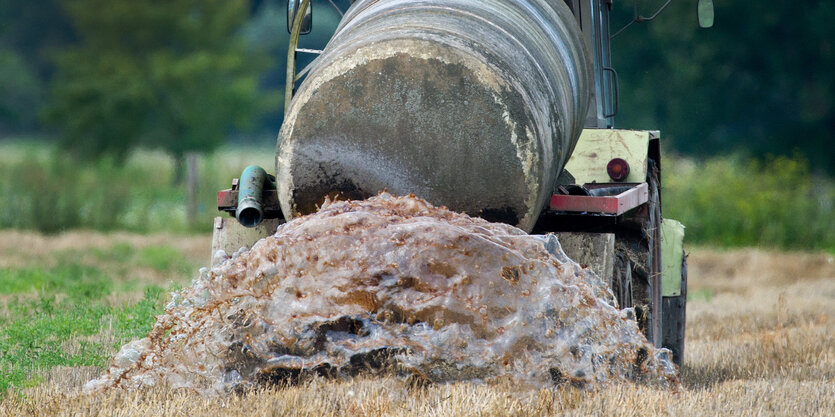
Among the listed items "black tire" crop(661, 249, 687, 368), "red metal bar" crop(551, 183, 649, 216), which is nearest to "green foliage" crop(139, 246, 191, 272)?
"black tire" crop(661, 249, 687, 368)

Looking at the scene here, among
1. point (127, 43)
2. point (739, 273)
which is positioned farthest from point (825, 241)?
point (127, 43)

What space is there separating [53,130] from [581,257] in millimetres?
27622

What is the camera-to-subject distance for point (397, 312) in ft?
13.2

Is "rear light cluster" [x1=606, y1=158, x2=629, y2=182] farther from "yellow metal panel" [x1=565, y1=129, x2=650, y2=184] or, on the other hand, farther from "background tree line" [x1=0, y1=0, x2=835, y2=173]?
"background tree line" [x1=0, y1=0, x2=835, y2=173]

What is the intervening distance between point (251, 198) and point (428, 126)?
0.97 meters

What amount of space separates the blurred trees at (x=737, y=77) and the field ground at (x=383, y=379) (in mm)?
10237

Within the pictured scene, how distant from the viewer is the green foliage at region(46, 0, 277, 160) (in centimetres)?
2305

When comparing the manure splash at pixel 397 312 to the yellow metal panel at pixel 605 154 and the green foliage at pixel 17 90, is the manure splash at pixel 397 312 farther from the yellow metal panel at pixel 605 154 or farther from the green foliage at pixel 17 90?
the green foliage at pixel 17 90

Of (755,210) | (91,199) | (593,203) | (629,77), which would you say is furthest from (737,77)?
(593,203)

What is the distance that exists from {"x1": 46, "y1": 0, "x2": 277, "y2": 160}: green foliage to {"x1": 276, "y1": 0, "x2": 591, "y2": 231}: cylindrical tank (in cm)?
1891

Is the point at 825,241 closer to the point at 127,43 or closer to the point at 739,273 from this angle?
the point at 739,273

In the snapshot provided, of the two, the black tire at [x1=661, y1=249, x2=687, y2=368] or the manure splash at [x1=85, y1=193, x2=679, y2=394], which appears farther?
the black tire at [x1=661, y1=249, x2=687, y2=368]

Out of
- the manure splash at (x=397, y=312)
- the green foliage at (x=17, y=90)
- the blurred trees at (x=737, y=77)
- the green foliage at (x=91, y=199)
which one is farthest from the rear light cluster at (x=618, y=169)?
the green foliage at (x=17, y=90)

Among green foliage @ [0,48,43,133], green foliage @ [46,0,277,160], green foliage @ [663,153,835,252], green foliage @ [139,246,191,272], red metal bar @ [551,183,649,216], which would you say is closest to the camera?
red metal bar @ [551,183,649,216]
